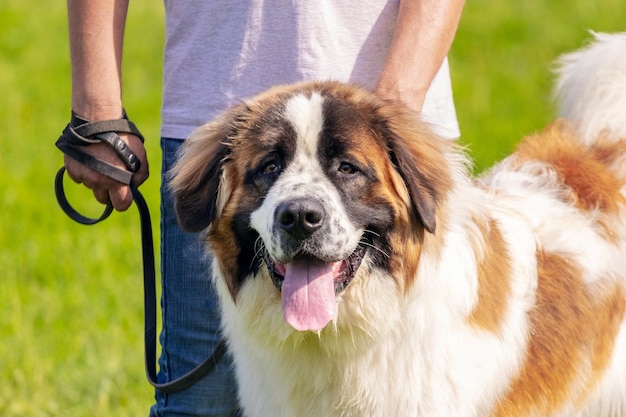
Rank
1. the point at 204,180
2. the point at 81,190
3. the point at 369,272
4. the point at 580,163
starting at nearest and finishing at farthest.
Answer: the point at 369,272 → the point at 204,180 → the point at 580,163 → the point at 81,190

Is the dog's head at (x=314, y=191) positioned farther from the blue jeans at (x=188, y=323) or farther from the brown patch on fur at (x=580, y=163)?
the brown patch on fur at (x=580, y=163)

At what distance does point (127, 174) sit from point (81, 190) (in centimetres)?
585

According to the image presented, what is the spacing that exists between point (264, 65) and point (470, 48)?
927 cm

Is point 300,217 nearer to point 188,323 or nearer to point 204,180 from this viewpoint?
point 204,180

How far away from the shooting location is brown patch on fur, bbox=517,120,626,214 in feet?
13.0

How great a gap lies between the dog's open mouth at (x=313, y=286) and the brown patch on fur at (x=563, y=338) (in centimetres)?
80

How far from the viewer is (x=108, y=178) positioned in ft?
12.2

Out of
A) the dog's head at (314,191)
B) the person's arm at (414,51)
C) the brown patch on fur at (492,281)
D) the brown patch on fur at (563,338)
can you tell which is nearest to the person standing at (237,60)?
the person's arm at (414,51)

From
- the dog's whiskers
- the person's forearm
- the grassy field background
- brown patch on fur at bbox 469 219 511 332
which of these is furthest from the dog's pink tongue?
the grassy field background

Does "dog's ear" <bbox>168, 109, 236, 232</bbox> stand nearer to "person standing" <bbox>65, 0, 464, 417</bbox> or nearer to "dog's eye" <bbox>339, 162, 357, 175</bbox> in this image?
"person standing" <bbox>65, 0, 464, 417</bbox>

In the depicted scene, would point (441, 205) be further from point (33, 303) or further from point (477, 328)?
point (33, 303)

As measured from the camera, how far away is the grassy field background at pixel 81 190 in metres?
5.87

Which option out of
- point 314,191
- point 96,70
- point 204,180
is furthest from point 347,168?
point 96,70

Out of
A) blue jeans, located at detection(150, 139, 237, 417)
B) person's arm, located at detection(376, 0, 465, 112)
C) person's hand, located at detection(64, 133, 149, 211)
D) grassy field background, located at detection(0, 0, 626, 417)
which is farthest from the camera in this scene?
grassy field background, located at detection(0, 0, 626, 417)
